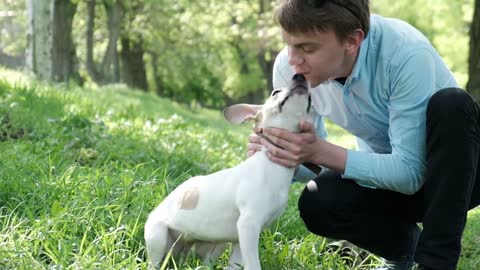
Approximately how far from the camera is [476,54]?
1034cm

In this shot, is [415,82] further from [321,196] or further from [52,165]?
[52,165]

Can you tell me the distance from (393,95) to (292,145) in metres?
0.56

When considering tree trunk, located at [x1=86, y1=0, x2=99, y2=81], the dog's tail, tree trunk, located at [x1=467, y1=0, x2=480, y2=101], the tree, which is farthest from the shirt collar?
tree trunk, located at [x1=86, y1=0, x2=99, y2=81]

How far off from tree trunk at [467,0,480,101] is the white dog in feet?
25.4

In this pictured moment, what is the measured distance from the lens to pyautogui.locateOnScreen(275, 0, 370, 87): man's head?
3016mm

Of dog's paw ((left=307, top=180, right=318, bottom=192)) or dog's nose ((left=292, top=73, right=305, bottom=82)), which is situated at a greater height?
dog's nose ((left=292, top=73, right=305, bottom=82))

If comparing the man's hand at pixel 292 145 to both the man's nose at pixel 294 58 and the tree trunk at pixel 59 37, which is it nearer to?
the man's nose at pixel 294 58

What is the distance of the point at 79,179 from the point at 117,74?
23220 mm

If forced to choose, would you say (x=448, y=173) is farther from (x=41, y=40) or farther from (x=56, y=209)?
(x=41, y=40)

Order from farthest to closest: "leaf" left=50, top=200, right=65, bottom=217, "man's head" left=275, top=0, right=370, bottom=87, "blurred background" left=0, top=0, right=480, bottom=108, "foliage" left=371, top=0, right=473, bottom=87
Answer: "foliage" left=371, top=0, right=473, bottom=87 < "blurred background" left=0, top=0, right=480, bottom=108 < "leaf" left=50, top=200, right=65, bottom=217 < "man's head" left=275, top=0, right=370, bottom=87

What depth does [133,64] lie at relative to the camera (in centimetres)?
3098

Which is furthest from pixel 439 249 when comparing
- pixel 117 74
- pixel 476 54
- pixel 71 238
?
pixel 117 74

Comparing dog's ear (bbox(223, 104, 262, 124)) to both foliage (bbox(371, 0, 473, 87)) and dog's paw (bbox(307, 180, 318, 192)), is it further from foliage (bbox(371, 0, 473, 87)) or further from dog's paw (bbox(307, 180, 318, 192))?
foliage (bbox(371, 0, 473, 87))

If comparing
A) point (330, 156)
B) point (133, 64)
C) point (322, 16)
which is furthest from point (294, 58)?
point (133, 64)
